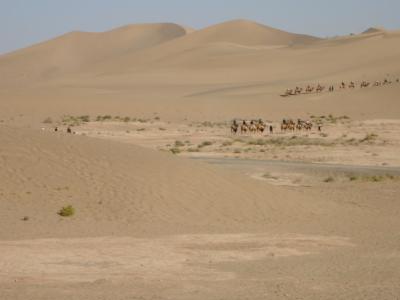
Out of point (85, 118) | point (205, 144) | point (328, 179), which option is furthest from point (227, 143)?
point (85, 118)

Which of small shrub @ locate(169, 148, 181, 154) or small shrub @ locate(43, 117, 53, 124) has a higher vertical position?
small shrub @ locate(43, 117, 53, 124)

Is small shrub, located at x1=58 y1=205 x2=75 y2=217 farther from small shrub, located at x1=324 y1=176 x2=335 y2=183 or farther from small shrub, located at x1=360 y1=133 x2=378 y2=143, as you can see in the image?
small shrub, located at x1=360 y1=133 x2=378 y2=143

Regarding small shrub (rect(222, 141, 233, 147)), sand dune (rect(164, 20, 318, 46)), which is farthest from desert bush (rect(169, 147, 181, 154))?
sand dune (rect(164, 20, 318, 46))

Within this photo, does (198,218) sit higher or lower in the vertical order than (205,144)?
higher

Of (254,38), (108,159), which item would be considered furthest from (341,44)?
(108,159)

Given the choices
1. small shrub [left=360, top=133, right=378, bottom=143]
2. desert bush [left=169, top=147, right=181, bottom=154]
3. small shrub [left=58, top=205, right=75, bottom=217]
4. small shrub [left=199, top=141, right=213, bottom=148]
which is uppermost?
small shrub [left=58, top=205, right=75, bottom=217]

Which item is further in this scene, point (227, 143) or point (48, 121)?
point (48, 121)

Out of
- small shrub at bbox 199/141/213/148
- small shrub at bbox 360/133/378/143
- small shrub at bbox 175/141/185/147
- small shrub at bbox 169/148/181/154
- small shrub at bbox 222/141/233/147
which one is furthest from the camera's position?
small shrub at bbox 360/133/378/143

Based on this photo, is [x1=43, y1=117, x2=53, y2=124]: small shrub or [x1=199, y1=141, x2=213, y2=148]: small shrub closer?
[x1=199, y1=141, x2=213, y2=148]: small shrub

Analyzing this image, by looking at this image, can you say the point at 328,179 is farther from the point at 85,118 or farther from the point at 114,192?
the point at 85,118

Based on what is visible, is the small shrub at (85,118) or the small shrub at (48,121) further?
the small shrub at (48,121)

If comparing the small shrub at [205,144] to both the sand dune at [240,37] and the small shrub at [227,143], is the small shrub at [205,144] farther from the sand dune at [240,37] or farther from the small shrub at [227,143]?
the sand dune at [240,37]

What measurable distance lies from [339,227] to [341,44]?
124947 mm

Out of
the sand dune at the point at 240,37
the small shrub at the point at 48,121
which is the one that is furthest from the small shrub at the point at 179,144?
the sand dune at the point at 240,37
